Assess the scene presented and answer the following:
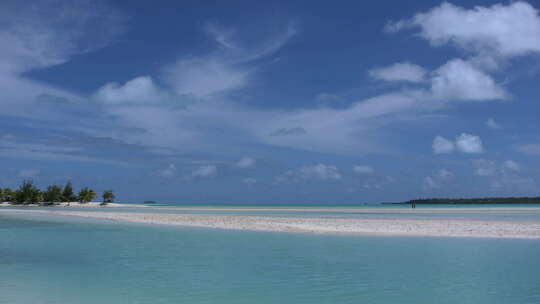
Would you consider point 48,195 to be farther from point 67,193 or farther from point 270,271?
point 270,271

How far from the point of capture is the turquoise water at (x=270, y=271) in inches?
527

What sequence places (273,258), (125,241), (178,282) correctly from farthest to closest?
(125,241) → (273,258) → (178,282)

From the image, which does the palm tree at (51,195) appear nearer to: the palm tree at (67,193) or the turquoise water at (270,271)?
the palm tree at (67,193)

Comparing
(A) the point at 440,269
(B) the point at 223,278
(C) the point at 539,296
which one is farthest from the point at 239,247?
(C) the point at 539,296

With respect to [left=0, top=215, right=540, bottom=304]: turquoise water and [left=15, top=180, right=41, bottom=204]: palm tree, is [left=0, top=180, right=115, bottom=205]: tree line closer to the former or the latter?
[left=15, top=180, right=41, bottom=204]: palm tree

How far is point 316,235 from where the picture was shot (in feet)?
105

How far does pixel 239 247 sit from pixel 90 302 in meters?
13.1

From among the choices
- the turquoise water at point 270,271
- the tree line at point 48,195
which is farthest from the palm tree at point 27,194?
the turquoise water at point 270,271

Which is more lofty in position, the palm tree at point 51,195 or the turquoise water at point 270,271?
the palm tree at point 51,195

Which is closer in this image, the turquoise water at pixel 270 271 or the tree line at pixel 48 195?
the turquoise water at pixel 270 271

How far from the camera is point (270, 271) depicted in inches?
687

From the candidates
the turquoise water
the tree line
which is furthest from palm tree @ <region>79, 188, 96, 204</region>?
the turquoise water

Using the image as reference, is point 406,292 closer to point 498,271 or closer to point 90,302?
point 498,271

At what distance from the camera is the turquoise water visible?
13.4m
